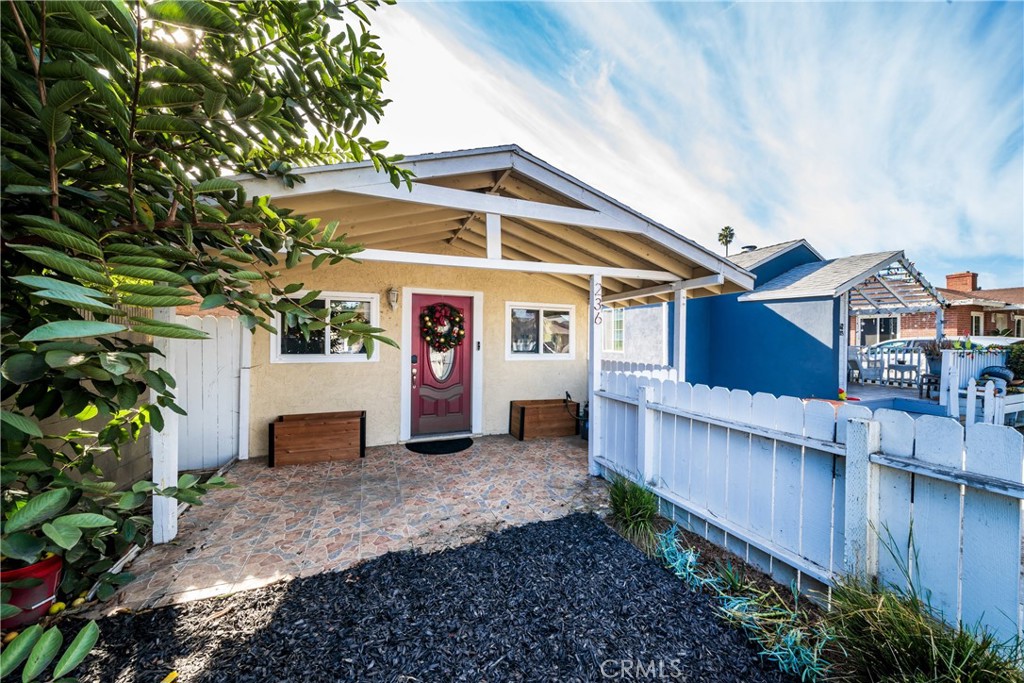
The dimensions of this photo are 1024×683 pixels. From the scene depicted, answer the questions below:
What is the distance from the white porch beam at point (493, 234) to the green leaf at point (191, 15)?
2.48m

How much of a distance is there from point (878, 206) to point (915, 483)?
16813 mm

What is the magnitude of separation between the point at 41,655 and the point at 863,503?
3.01m

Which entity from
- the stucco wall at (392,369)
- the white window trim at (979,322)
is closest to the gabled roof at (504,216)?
the stucco wall at (392,369)

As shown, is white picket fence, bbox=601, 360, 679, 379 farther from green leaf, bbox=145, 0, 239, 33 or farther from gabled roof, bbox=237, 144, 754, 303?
green leaf, bbox=145, 0, 239, 33

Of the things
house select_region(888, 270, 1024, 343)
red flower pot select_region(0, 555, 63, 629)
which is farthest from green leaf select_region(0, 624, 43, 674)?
house select_region(888, 270, 1024, 343)

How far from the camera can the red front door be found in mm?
5645

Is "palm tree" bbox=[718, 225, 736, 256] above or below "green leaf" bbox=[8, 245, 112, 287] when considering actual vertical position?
above

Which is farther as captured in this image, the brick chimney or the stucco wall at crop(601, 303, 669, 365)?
the brick chimney

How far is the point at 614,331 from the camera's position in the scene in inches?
464

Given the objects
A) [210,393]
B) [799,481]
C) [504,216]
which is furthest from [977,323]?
[210,393]

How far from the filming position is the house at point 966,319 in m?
15.2

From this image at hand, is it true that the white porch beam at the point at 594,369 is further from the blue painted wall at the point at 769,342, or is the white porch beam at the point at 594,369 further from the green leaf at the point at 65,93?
the blue painted wall at the point at 769,342
